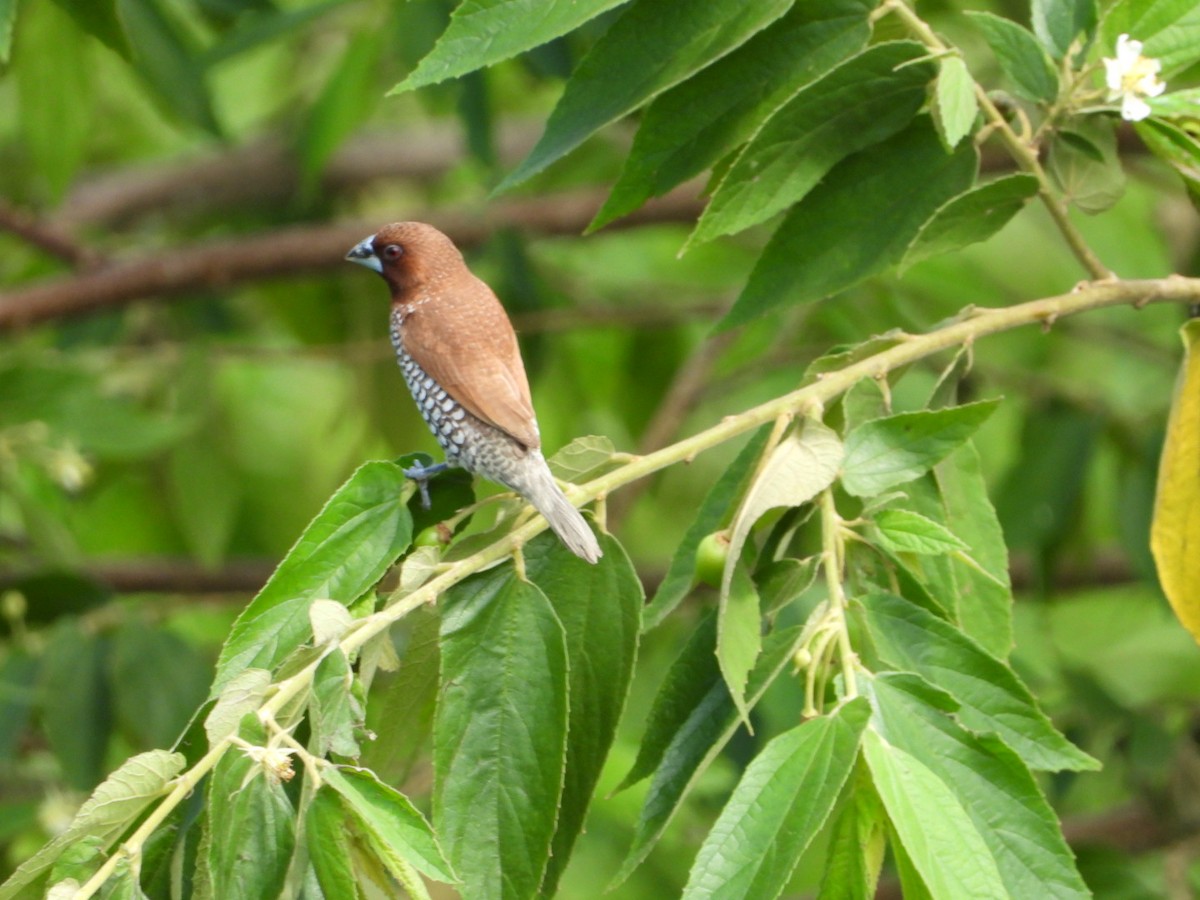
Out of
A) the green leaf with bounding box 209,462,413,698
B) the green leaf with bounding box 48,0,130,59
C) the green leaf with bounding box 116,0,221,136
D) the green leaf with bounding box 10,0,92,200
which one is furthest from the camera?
the green leaf with bounding box 10,0,92,200

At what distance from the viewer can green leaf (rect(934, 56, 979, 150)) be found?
1713 millimetres

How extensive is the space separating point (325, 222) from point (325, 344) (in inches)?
20.2

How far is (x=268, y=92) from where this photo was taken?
642cm

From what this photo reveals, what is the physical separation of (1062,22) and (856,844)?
1081mm

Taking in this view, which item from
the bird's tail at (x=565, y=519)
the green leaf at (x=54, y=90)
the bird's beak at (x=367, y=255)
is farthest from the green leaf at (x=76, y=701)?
the bird's tail at (x=565, y=519)

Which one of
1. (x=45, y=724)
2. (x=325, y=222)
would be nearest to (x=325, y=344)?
(x=325, y=222)

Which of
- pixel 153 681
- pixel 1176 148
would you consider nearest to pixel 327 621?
pixel 1176 148

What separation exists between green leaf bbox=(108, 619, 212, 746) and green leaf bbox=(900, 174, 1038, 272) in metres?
1.93

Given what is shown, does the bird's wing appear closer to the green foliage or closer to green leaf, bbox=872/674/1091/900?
the green foliage

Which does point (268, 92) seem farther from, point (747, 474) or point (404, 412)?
point (747, 474)

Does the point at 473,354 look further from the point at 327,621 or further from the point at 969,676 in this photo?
the point at 969,676

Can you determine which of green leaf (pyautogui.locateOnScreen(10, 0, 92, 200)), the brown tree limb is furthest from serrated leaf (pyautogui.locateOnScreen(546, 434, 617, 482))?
the brown tree limb

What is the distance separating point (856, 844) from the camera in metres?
1.50

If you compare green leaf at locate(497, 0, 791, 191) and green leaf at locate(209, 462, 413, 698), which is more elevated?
green leaf at locate(497, 0, 791, 191)
